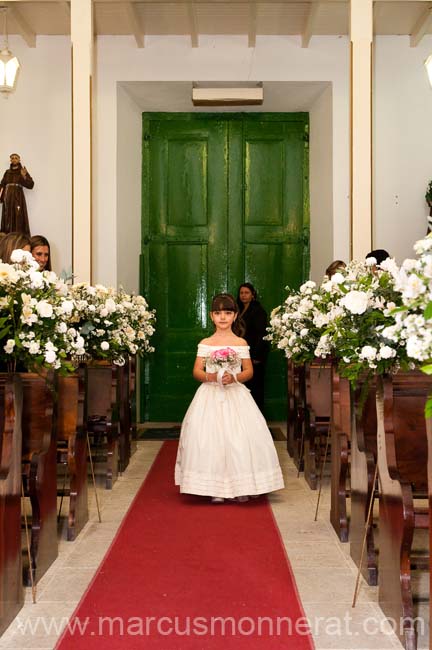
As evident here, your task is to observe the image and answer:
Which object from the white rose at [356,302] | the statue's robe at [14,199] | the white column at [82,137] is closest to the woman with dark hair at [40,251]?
the white column at [82,137]

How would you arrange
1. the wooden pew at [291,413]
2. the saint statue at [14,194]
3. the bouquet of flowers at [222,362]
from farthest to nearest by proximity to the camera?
1. the saint statue at [14,194]
2. the wooden pew at [291,413]
3. the bouquet of flowers at [222,362]

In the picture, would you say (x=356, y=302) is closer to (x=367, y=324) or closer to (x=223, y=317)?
(x=367, y=324)

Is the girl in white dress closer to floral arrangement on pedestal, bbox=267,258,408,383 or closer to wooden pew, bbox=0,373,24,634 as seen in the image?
floral arrangement on pedestal, bbox=267,258,408,383

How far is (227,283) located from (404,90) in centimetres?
381

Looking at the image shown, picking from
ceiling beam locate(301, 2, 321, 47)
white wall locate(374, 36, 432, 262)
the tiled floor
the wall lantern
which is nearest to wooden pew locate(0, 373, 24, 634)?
the tiled floor

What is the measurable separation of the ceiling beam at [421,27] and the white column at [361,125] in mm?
1473

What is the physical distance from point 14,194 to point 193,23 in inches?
123

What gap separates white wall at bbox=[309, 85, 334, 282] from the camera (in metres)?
10.9

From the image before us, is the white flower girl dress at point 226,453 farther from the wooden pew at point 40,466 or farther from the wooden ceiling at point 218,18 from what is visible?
the wooden ceiling at point 218,18

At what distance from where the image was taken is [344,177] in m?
10.8

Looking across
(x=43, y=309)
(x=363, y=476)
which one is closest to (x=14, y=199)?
(x=43, y=309)

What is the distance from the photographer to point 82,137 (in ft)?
28.5

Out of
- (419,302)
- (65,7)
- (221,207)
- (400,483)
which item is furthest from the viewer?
(221,207)

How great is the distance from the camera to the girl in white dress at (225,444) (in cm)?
647
